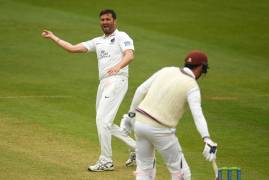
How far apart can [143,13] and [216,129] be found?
15672 mm

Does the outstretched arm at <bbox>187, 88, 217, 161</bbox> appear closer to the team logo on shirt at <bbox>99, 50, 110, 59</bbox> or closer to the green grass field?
the green grass field

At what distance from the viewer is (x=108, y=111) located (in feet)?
42.6

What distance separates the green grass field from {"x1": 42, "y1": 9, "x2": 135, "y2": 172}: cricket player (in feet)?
1.46

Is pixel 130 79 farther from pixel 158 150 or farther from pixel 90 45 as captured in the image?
pixel 158 150

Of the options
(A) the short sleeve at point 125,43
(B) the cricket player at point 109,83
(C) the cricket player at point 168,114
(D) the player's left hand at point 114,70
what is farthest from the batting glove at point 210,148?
(A) the short sleeve at point 125,43

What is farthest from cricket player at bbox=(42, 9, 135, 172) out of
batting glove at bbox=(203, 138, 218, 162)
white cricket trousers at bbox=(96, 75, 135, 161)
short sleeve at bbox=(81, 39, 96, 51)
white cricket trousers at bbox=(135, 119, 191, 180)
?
batting glove at bbox=(203, 138, 218, 162)

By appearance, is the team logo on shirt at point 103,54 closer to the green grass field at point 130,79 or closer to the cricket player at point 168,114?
the green grass field at point 130,79

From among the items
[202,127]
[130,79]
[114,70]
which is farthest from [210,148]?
[130,79]

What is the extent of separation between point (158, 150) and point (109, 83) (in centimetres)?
318

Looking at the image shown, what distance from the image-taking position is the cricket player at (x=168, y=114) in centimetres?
966

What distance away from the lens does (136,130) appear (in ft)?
33.0

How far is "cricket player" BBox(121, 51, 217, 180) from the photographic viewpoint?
380 inches

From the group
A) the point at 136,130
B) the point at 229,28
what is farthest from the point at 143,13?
the point at 136,130

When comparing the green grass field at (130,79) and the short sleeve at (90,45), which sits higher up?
the short sleeve at (90,45)
